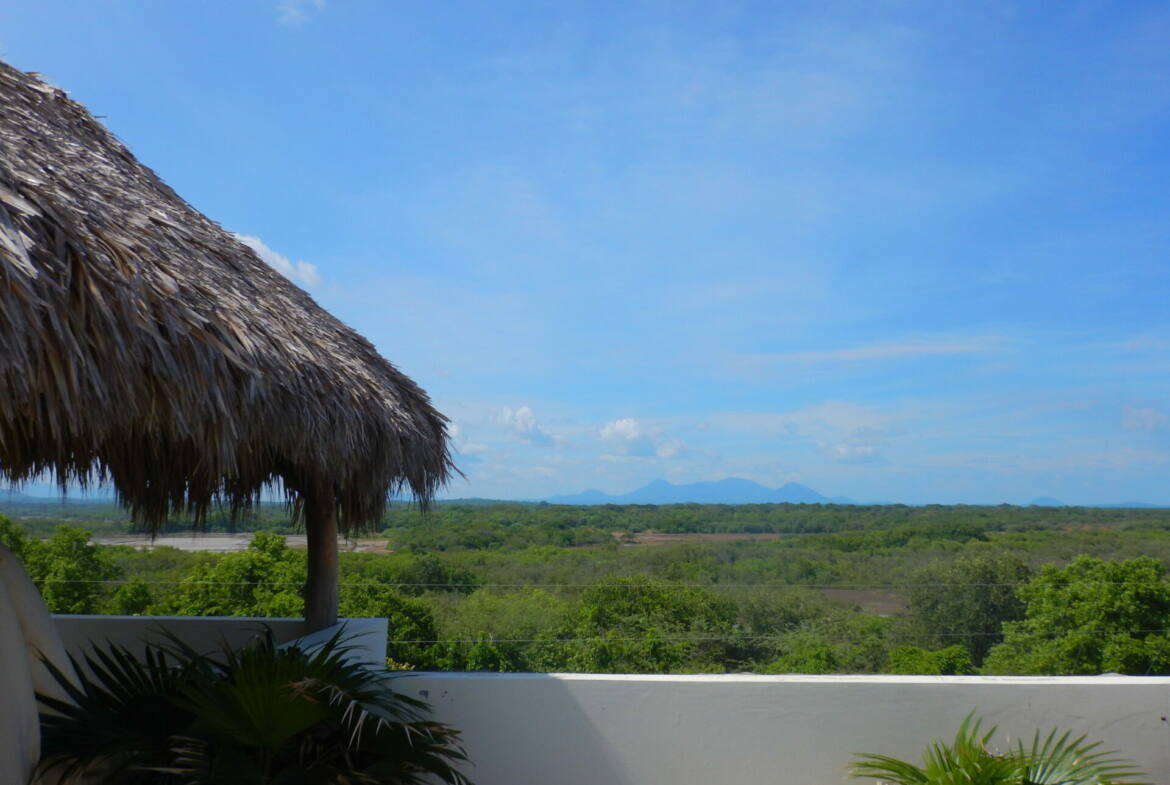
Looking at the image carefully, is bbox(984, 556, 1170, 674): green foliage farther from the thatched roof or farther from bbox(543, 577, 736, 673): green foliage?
the thatched roof

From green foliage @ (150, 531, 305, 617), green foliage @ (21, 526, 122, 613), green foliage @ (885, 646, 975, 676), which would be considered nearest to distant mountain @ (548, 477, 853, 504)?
green foliage @ (885, 646, 975, 676)

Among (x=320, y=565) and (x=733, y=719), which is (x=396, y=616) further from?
(x=733, y=719)

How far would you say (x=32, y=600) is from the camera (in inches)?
87.1

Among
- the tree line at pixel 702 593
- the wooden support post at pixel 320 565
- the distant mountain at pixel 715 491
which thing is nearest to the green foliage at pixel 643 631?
the tree line at pixel 702 593

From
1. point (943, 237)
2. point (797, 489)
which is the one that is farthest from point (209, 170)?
point (797, 489)

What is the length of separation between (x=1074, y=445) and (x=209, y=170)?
2755 centimetres

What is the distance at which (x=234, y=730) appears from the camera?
2.31 m

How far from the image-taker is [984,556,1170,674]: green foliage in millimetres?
14461

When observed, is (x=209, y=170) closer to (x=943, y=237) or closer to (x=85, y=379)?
(x=85, y=379)

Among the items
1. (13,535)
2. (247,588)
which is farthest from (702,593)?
(13,535)

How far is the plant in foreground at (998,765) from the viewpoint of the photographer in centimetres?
270

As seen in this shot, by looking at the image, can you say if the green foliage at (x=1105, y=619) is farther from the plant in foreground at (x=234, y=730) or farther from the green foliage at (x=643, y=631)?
the plant in foreground at (x=234, y=730)

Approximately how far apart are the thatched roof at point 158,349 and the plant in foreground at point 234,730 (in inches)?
24.3

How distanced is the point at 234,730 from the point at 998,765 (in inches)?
90.5
